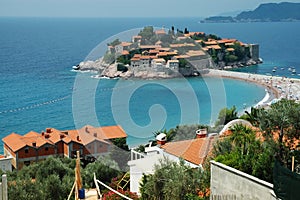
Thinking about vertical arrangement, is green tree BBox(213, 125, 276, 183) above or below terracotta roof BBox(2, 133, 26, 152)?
above

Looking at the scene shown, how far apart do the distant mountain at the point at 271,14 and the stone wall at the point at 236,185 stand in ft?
480

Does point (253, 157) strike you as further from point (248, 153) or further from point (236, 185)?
point (236, 185)

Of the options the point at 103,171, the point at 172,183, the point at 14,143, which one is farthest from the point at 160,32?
the point at 14,143

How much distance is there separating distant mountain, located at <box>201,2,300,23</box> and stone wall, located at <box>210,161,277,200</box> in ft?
480

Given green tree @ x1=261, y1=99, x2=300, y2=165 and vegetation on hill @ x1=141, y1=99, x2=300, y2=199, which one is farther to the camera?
green tree @ x1=261, y1=99, x2=300, y2=165

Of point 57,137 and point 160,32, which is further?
point 57,137

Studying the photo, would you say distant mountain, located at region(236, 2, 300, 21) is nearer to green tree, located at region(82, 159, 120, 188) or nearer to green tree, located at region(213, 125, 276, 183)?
green tree, located at region(82, 159, 120, 188)

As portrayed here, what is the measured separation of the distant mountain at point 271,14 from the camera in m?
149

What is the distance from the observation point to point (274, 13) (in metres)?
154

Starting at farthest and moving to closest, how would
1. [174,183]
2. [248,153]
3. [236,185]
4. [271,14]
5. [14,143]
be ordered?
[271,14] < [14,143] < [174,183] < [248,153] < [236,185]

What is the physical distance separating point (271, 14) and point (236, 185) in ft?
526

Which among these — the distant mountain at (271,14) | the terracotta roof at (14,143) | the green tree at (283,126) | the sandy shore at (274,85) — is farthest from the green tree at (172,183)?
the distant mountain at (271,14)

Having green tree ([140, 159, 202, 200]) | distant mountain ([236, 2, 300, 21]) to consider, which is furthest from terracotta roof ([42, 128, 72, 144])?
distant mountain ([236, 2, 300, 21])

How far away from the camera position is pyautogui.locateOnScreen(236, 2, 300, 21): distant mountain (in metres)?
151
